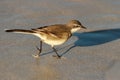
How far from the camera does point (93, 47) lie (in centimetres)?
913

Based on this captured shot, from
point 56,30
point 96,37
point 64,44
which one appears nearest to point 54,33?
point 56,30

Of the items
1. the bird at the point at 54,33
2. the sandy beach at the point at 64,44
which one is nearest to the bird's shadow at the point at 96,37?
the sandy beach at the point at 64,44

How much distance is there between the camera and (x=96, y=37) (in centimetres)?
973

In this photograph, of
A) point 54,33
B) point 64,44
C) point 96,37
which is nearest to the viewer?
point 54,33

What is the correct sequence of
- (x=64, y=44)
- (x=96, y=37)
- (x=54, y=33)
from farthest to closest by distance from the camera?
1. (x=96, y=37)
2. (x=64, y=44)
3. (x=54, y=33)

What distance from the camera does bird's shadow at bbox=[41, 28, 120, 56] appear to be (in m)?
9.34

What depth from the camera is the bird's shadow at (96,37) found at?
9.34m

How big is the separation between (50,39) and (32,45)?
823 millimetres

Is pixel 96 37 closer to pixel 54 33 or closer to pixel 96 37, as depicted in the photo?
pixel 96 37

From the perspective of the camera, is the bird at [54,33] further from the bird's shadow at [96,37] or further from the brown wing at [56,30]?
the bird's shadow at [96,37]

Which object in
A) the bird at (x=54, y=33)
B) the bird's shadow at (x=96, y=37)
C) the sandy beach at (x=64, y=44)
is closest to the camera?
the sandy beach at (x=64, y=44)

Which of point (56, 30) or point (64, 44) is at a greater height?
point (56, 30)

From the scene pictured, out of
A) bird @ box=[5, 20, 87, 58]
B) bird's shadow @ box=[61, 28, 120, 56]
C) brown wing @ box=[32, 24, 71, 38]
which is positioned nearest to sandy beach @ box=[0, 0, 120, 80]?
bird's shadow @ box=[61, 28, 120, 56]

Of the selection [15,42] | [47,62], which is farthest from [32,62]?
[15,42]
